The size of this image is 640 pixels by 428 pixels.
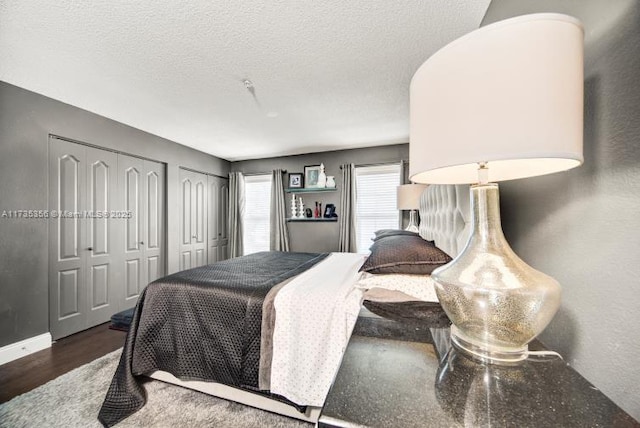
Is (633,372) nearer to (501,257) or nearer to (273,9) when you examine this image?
(501,257)

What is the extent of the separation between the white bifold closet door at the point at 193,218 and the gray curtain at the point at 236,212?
48cm

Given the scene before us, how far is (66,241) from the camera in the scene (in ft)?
8.86

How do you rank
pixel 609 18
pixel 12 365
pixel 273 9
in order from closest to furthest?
pixel 609 18 → pixel 273 9 → pixel 12 365

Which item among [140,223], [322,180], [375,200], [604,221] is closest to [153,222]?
[140,223]

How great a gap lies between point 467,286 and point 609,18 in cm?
76

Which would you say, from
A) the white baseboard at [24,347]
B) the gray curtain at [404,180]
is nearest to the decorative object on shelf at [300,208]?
the gray curtain at [404,180]

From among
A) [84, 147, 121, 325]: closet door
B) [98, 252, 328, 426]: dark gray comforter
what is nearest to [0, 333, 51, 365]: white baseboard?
[84, 147, 121, 325]: closet door

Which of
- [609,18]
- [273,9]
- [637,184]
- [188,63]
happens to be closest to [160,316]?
[188,63]

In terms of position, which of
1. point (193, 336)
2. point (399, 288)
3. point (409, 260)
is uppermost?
point (409, 260)

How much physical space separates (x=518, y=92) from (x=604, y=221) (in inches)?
16.7

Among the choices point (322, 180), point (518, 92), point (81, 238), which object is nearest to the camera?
point (518, 92)

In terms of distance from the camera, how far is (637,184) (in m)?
0.53

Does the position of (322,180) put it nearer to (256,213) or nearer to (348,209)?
(348,209)

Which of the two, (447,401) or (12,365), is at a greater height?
(447,401)
